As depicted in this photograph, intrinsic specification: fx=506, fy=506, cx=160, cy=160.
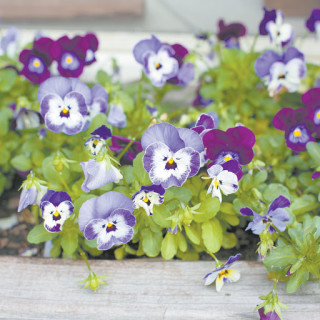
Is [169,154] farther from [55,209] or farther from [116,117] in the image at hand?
[116,117]

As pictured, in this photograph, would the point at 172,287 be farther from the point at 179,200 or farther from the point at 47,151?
the point at 47,151

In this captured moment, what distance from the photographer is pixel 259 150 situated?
1.52 m

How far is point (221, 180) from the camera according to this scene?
106 centimetres

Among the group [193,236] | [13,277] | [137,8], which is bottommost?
[13,277]

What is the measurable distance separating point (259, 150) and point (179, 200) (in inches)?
19.4

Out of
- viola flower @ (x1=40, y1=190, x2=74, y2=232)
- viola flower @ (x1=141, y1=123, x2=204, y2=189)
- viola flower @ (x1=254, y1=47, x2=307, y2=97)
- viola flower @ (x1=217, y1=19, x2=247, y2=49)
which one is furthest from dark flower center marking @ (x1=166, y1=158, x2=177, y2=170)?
viola flower @ (x1=217, y1=19, x2=247, y2=49)

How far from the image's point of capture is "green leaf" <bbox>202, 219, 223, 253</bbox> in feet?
3.67

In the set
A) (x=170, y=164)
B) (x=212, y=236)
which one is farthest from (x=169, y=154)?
(x=212, y=236)

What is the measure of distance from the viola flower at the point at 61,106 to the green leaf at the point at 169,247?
1.10 ft

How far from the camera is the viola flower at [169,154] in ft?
3.32

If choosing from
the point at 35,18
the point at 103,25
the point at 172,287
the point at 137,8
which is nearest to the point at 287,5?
the point at 137,8

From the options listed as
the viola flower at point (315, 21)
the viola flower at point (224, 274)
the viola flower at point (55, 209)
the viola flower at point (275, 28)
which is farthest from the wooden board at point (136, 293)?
the viola flower at point (315, 21)

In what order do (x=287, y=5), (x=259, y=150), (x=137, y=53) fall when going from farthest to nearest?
(x=287, y=5) < (x=259, y=150) < (x=137, y=53)

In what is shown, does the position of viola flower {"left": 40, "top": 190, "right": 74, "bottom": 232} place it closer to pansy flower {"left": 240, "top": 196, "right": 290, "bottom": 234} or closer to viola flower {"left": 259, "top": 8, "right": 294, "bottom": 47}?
pansy flower {"left": 240, "top": 196, "right": 290, "bottom": 234}
